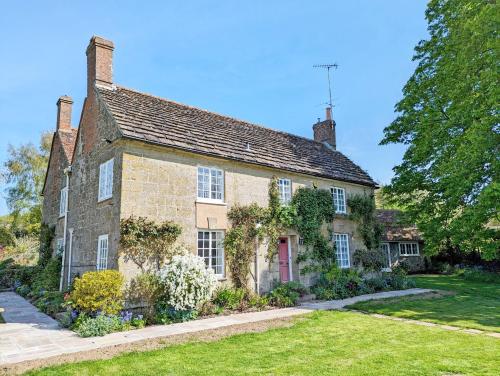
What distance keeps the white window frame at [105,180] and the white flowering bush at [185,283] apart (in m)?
3.93

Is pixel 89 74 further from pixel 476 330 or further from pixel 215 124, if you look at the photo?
pixel 476 330

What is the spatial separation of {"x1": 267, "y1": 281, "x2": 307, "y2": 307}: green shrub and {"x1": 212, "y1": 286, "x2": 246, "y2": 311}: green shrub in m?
1.52

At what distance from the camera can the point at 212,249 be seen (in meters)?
14.3

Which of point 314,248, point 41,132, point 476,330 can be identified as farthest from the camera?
point 41,132

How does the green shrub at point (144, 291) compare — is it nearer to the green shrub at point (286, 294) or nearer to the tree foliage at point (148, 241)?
the tree foliage at point (148, 241)

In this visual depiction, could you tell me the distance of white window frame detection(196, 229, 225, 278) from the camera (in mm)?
13985

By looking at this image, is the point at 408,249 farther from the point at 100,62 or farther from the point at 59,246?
the point at 100,62

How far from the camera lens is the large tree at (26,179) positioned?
37.8m

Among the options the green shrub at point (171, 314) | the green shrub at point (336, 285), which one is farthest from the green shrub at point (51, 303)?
the green shrub at point (336, 285)

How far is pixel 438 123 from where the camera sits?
18594 mm

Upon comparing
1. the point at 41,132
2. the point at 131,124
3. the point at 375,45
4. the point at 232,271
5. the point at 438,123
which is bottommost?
the point at 232,271

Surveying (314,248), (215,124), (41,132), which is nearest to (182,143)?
(215,124)

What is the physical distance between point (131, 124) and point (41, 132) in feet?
105

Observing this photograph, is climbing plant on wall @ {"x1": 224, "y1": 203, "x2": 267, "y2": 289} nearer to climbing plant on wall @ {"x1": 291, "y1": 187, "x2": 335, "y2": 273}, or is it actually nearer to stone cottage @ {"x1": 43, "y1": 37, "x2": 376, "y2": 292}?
stone cottage @ {"x1": 43, "y1": 37, "x2": 376, "y2": 292}
